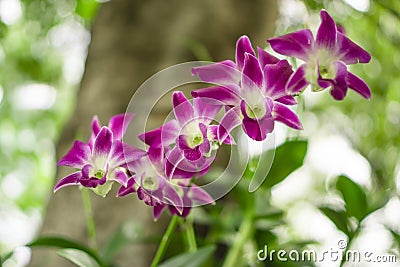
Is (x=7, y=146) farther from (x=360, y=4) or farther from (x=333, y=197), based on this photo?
(x=360, y=4)

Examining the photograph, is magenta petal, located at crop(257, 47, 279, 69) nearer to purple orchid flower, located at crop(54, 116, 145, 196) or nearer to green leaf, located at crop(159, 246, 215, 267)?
purple orchid flower, located at crop(54, 116, 145, 196)

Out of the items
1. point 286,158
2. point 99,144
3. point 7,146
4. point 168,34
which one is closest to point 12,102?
point 7,146

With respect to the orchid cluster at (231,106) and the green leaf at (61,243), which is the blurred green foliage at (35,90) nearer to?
the green leaf at (61,243)

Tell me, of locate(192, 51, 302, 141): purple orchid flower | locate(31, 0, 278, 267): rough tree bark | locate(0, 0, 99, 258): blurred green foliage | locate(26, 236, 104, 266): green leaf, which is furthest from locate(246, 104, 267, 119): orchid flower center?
locate(0, 0, 99, 258): blurred green foliage

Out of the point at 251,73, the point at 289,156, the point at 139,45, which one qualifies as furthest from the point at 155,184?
the point at 139,45

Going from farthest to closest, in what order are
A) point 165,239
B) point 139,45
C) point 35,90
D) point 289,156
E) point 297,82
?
point 35,90 → point 139,45 → point 289,156 → point 165,239 → point 297,82

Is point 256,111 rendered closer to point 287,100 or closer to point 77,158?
point 287,100

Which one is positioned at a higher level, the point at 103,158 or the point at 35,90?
the point at 103,158
